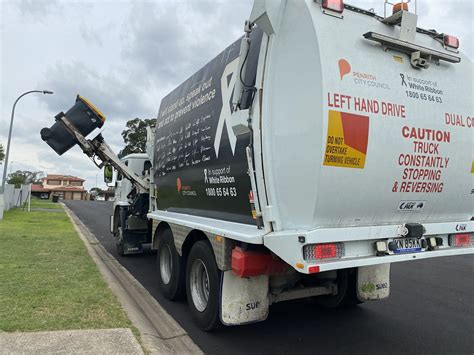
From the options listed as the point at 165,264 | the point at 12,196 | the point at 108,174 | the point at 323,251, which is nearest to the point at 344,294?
the point at 323,251

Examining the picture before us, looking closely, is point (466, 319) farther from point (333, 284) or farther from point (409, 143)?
point (409, 143)

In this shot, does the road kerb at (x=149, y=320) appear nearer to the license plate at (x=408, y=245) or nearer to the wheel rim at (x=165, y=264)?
the wheel rim at (x=165, y=264)

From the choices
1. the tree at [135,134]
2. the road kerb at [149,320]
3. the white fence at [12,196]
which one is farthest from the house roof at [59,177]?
the road kerb at [149,320]

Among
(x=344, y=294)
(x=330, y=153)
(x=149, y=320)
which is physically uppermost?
(x=330, y=153)

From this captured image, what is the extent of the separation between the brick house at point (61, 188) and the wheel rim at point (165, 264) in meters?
82.2

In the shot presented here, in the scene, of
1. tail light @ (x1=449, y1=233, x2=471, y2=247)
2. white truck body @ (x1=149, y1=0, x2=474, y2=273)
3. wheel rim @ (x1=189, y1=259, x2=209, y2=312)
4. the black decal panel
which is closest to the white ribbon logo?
the black decal panel

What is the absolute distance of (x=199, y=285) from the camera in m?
5.22

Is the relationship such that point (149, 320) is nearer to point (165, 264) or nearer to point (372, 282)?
point (165, 264)

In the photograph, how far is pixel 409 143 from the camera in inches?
150

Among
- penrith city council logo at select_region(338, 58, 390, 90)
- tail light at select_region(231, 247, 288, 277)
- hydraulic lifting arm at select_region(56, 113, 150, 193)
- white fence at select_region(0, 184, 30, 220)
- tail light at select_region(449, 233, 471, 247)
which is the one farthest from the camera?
white fence at select_region(0, 184, 30, 220)

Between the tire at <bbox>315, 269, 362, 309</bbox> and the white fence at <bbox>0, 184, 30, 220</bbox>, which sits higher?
the white fence at <bbox>0, 184, 30, 220</bbox>

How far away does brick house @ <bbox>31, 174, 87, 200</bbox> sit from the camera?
3834 inches

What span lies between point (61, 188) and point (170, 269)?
4130 inches

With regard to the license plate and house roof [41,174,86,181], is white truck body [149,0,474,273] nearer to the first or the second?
the license plate
